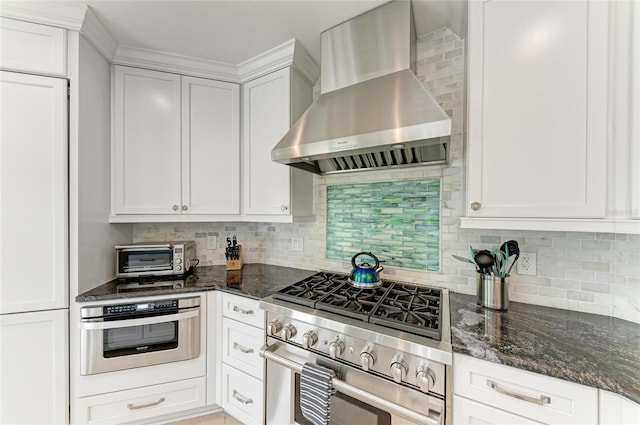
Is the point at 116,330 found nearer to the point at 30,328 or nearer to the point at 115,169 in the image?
the point at 30,328

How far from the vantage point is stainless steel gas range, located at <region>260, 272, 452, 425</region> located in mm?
1033

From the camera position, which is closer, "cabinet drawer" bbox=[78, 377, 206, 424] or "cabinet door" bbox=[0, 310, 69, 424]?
"cabinet door" bbox=[0, 310, 69, 424]

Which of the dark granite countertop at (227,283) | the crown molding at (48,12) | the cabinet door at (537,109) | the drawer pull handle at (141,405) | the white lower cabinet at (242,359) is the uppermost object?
the crown molding at (48,12)

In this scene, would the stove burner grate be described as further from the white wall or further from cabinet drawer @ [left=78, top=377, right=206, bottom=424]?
the white wall

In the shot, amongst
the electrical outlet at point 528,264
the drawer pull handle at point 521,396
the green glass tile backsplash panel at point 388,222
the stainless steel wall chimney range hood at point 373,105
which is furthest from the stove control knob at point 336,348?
the electrical outlet at point 528,264

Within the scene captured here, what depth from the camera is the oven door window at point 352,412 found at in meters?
1.16

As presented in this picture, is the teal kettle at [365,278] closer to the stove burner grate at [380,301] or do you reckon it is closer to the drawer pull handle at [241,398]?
the stove burner grate at [380,301]

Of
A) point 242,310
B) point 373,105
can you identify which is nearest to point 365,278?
point 242,310

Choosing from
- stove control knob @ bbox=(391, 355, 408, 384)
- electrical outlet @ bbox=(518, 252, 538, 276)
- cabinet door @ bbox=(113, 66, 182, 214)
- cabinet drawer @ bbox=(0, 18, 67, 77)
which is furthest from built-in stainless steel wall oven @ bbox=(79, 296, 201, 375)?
electrical outlet @ bbox=(518, 252, 538, 276)

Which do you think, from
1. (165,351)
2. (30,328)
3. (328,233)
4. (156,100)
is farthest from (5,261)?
(328,233)

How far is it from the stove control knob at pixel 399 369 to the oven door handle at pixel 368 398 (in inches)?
4.3

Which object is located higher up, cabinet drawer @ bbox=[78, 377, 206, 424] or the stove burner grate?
the stove burner grate

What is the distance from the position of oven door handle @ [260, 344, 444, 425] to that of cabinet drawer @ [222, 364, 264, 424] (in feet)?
1.10

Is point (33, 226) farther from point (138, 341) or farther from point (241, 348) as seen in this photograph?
point (241, 348)
